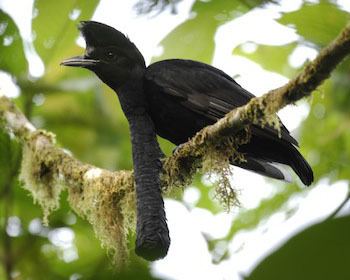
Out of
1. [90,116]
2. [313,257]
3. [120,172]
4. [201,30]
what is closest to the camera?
[313,257]

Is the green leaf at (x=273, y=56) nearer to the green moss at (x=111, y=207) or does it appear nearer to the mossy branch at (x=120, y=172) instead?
the mossy branch at (x=120, y=172)

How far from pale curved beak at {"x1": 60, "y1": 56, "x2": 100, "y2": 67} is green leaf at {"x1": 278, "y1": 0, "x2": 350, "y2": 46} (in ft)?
4.34

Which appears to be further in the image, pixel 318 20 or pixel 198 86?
pixel 198 86

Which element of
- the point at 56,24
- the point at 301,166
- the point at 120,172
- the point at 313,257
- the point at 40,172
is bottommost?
the point at 40,172

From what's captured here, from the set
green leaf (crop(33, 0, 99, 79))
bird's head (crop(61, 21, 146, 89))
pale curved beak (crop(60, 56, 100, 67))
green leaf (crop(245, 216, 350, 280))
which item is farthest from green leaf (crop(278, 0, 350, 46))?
green leaf (crop(245, 216, 350, 280))

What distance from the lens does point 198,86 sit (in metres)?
2.88

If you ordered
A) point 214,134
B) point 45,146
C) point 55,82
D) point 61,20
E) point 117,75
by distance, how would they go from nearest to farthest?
point 214,134
point 61,20
point 117,75
point 45,146
point 55,82

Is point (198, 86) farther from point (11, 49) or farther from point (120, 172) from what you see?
point (11, 49)

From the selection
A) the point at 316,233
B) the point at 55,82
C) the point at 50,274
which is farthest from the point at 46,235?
the point at 316,233

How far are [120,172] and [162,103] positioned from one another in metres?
0.42

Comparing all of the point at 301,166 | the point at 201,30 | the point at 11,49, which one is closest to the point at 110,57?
the point at 11,49

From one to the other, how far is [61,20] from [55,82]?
45.3 inches

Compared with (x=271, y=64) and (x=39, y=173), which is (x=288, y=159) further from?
(x=39, y=173)

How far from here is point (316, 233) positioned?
53 cm
